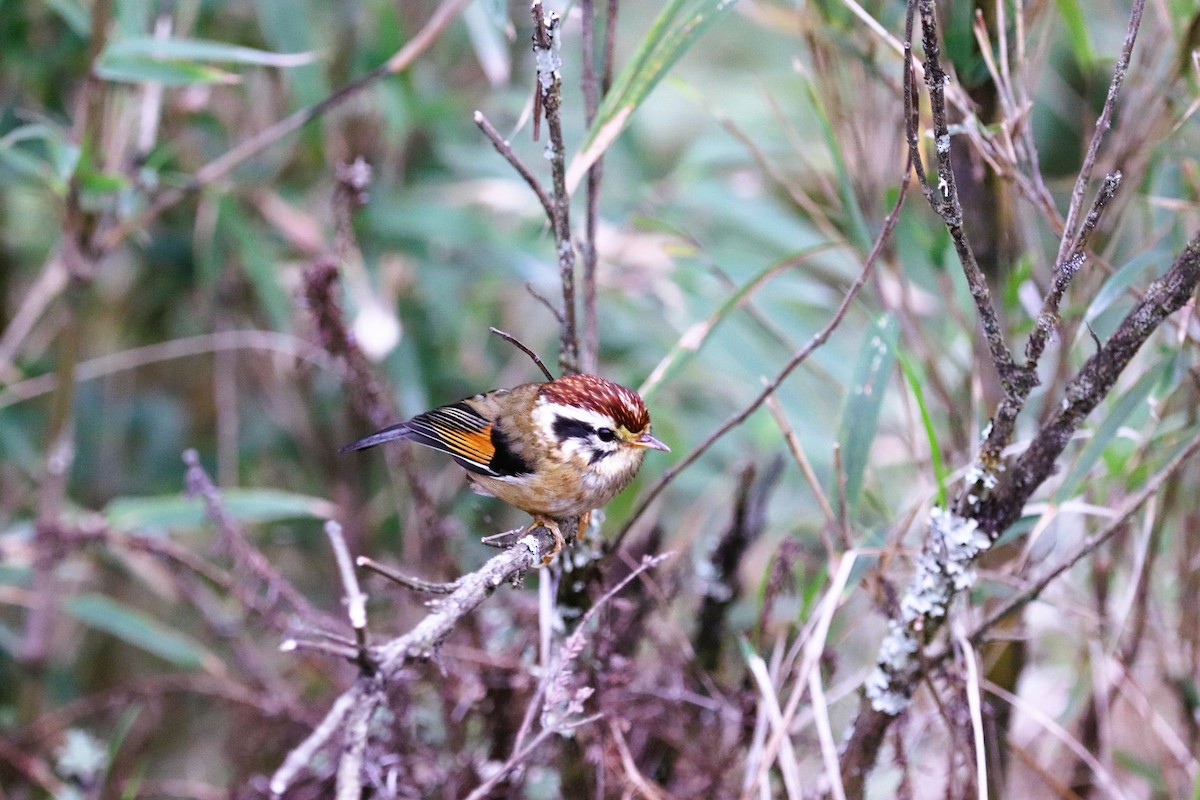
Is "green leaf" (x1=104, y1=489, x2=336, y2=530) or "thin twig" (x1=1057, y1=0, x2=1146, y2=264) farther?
"green leaf" (x1=104, y1=489, x2=336, y2=530)

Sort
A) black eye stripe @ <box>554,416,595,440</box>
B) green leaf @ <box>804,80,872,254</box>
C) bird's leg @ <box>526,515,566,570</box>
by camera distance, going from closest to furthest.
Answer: bird's leg @ <box>526,515,566,570</box>
black eye stripe @ <box>554,416,595,440</box>
green leaf @ <box>804,80,872,254</box>

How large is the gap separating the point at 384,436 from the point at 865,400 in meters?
0.75

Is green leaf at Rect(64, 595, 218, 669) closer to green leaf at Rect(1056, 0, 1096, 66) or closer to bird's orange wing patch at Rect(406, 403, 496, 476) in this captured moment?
bird's orange wing patch at Rect(406, 403, 496, 476)

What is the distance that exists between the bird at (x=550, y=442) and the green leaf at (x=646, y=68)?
0.34 m

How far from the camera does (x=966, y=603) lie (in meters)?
1.74

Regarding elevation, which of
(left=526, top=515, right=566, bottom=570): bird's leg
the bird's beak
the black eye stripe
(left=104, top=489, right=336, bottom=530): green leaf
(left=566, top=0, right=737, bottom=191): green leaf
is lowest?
(left=104, top=489, right=336, bottom=530): green leaf

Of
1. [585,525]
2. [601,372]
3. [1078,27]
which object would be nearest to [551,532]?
[585,525]

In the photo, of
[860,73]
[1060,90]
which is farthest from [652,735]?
[1060,90]

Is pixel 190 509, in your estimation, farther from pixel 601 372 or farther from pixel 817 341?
pixel 817 341

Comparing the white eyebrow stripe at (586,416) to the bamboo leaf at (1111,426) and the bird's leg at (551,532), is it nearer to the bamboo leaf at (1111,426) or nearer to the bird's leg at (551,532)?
the bird's leg at (551,532)

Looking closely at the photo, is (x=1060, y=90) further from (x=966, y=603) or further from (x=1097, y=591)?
(x=966, y=603)

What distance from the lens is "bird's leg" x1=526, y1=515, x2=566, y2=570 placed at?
1572 millimetres

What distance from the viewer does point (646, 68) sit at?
1.64 m

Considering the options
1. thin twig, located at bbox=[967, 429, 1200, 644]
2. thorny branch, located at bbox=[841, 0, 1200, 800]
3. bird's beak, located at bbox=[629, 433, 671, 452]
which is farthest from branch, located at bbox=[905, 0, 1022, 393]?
bird's beak, located at bbox=[629, 433, 671, 452]
